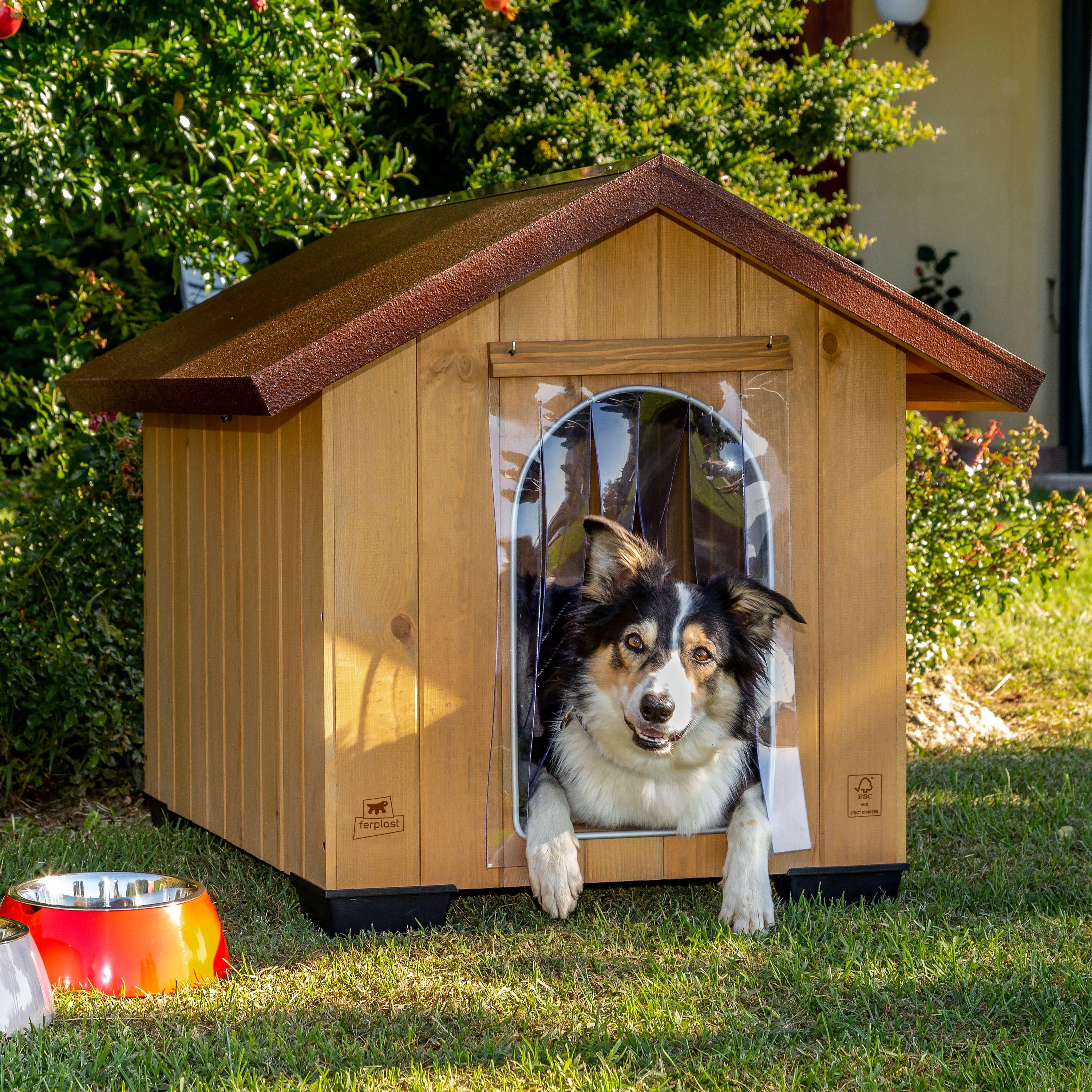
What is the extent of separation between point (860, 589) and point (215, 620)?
6.29 ft

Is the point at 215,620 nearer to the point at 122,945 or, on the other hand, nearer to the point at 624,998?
the point at 122,945

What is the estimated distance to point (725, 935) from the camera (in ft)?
11.8

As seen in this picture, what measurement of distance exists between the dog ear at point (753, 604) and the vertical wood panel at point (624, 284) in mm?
695

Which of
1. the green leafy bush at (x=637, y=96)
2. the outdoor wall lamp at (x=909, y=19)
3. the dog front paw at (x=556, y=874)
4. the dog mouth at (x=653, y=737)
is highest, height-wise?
the outdoor wall lamp at (x=909, y=19)

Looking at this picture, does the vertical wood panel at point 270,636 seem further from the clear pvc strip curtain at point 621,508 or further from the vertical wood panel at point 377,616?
the clear pvc strip curtain at point 621,508

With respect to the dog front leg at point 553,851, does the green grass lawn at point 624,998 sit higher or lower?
lower

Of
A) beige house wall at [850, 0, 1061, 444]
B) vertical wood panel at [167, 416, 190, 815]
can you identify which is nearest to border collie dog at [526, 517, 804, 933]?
vertical wood panel at [167, 416, 190, 815]

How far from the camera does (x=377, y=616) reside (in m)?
3.58

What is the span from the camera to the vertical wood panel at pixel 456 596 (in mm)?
3627

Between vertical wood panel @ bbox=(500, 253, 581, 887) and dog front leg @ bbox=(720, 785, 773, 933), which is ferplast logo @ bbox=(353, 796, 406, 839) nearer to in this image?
vertical wood panel @ bbox=(500, 253, 581, 887)

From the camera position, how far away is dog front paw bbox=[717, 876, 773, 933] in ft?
11.9

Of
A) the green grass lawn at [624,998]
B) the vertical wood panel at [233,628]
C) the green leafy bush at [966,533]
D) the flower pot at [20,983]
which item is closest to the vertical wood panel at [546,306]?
the vertical wood panel at [233,628]

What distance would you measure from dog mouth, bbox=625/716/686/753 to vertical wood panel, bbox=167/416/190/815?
1.66 m

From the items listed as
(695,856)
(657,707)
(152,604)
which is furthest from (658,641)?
(152,604)
